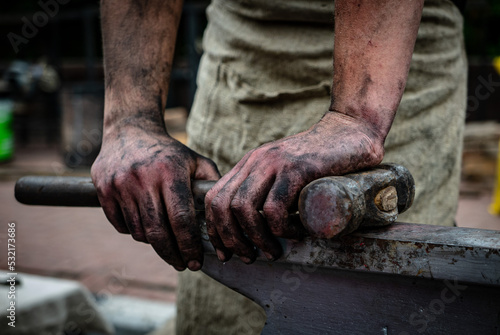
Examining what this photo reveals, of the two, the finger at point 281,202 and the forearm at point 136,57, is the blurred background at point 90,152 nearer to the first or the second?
the forearm at point 136,57

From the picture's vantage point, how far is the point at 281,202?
2.75ft

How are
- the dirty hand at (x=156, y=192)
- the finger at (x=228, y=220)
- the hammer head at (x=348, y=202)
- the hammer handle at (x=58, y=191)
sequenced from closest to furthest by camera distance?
the hammer head at (x=348, y=202), the finger at (x=228, y=220), the dirty hand at (x=156, y=192), the hammer handle at (x=58, y=191)

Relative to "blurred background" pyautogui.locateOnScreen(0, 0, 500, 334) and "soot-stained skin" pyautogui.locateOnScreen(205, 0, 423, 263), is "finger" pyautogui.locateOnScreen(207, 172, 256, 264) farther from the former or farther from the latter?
"blurred background" pyautogui.locateOnScreen(0, 0, 500, 334)

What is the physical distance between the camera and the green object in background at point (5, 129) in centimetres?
711

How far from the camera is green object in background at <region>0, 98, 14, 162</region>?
7113 millimetres

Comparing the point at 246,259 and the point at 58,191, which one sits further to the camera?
the point at 58,191

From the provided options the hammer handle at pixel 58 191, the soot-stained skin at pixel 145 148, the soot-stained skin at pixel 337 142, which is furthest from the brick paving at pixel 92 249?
the soot-stained skin at pixel 337 142

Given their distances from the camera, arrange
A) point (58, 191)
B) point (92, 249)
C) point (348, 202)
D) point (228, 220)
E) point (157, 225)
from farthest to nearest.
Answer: point (92, 249) < point (58, 191) < point (157, 225) < point (228, 220) < point (348, 202)

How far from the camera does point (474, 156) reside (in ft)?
19.9

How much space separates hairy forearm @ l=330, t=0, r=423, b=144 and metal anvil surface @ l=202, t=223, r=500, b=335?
22cm

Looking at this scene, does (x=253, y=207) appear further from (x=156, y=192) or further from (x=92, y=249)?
(x=92, y=249)

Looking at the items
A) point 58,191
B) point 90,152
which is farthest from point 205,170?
point 90,152

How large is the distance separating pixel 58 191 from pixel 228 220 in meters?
0.49

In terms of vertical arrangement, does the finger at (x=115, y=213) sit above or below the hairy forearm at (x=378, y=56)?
below
